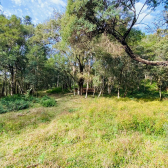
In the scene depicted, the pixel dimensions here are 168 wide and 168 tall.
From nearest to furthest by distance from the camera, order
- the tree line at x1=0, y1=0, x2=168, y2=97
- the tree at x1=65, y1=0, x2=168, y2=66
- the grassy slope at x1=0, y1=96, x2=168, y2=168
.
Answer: the grassy slope at x1=0, y1=96, x2=168, y2=168
the tree at x1=65, y1=0, x2=168, y2=66
the tree line at x1=0, y1=0, x2=168, y2=97

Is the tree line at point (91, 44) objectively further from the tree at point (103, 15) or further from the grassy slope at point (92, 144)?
the grassy slope at point (92, 144)

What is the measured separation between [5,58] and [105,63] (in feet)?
37.3

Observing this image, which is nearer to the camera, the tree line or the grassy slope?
the grassy slope

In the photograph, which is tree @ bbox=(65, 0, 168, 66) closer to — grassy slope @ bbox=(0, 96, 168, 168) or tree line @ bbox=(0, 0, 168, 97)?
tree line @ bbox=(0, 0, 168, 97)

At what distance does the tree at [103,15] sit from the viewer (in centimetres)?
568

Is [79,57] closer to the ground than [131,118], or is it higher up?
higher up

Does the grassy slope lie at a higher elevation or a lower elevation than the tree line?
lower

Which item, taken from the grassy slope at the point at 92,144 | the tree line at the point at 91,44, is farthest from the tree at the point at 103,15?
the grassy slope at the point at 92,144

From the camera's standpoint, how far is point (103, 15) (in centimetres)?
563

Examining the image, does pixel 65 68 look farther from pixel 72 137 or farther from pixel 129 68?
pixel 72 137

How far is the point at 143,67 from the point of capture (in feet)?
44.8

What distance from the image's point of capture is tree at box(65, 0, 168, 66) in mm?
5684

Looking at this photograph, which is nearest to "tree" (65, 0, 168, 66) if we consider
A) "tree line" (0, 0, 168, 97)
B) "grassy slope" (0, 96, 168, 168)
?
"tree line" (0, 0, 168, 97)

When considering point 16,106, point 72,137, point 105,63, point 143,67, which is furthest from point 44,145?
point 143,67
